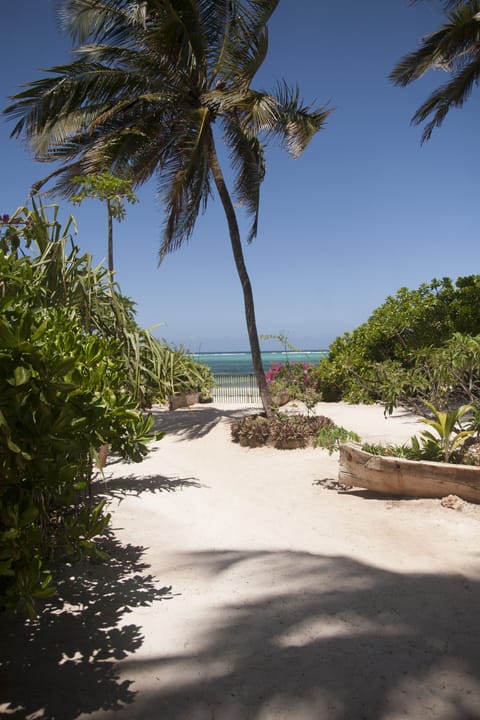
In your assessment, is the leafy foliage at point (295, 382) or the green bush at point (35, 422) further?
the leafy foliage at point (295, 382)

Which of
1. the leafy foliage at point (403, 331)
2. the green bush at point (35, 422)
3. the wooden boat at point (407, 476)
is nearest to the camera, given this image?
the green bush at point (35, 422)

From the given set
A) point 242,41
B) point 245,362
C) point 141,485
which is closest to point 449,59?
point 242,41

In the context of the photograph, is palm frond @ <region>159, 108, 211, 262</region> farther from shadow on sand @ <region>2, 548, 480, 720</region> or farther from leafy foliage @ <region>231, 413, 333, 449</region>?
shadow on sand @ <region>2, 548, 480, 720</region>

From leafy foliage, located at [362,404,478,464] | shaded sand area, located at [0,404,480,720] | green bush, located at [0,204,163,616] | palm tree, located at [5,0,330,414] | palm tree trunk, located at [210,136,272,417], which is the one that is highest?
palm tree, located at [5,0,330,414]

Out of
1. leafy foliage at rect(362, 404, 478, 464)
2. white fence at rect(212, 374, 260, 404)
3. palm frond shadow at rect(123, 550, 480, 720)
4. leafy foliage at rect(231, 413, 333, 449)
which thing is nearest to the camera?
palm frond shadow at rect(123, 550, 480, 720)

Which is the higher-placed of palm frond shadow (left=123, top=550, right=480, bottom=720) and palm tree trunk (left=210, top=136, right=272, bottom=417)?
palm tree trunk (left=210, top=136, right=272, bottom=417)

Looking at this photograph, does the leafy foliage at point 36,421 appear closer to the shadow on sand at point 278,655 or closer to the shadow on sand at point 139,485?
the shadow on sand at point 278,655

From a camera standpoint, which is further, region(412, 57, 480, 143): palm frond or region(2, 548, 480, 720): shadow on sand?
region(412, 57, 480, 143): palm frond

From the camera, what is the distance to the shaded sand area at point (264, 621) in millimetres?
2168

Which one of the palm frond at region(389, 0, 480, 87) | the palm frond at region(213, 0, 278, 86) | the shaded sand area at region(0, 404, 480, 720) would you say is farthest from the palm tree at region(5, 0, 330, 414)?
the shaded sand area at region(0, 404, 480, 720)

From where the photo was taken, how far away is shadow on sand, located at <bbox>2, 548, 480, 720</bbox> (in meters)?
2.13

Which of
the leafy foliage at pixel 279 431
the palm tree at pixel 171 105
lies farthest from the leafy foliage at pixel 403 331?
the palm tree at pixel 171 105

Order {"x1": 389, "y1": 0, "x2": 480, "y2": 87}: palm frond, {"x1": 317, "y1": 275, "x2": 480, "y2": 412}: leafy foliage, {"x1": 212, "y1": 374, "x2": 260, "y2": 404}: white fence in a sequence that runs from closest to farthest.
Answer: {"x1": 389, "y1": 0, "x2": 480, "y2": 87}: palm frond, {"x1": 317, "y1": 275, "x2": 480, "y2": 412}: leafy foliage, {"x1": 212, "y1": 374, "x2": 260, "y2": 404}: white fence

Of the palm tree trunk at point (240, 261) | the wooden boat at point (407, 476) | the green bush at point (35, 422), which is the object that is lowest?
the wooden boat at point (407, 476)
